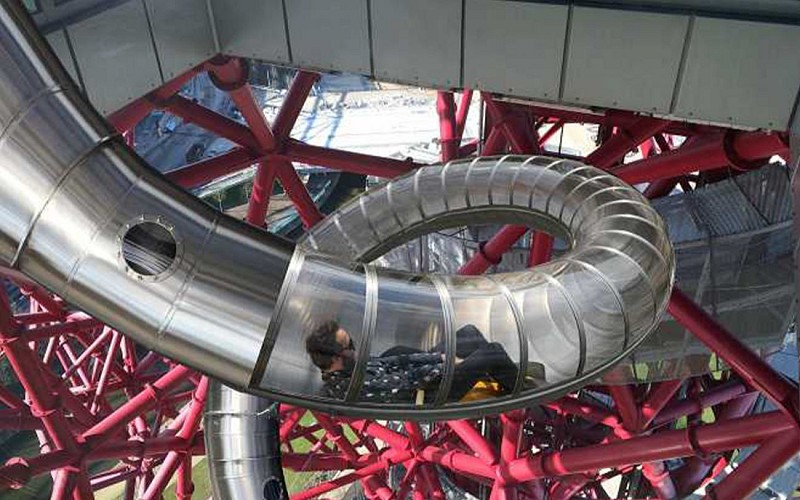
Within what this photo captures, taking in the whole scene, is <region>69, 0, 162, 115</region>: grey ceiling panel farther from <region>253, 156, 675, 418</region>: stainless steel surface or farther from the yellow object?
the yellow object

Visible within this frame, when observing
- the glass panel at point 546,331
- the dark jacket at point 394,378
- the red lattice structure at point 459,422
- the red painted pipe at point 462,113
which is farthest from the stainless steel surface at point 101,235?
the red painted pipe at point 462,113

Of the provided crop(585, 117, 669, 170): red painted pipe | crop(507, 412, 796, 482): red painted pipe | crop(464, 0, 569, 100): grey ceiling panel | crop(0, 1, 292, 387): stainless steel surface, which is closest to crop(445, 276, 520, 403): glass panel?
crop(0, 1, 292, 387): stainless steel surface

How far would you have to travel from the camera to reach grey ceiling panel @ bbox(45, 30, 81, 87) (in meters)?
7.16

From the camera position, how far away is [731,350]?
28.1 feet

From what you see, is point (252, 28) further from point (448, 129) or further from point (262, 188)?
point (448, 129)

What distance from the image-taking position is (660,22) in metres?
7.08

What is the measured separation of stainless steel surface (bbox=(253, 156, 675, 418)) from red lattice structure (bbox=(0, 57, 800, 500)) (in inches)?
79.5

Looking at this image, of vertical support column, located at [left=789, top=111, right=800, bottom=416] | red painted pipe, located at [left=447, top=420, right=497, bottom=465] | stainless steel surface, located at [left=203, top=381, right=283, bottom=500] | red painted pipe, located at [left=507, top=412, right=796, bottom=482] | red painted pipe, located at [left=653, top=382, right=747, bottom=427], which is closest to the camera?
vertical support column, located at [left=789, top=111, right=800, bottom=416]

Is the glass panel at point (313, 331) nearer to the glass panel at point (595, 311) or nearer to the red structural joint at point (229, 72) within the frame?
the glass panel at point (595, 311)

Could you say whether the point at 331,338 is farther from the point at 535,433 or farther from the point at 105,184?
the point at 535,433

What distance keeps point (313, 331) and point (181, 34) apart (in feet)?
16.8

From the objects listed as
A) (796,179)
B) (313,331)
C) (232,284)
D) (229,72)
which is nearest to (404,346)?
(313,331)

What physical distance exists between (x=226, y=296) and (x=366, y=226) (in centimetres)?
411

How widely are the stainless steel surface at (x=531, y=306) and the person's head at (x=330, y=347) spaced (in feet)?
0.17
